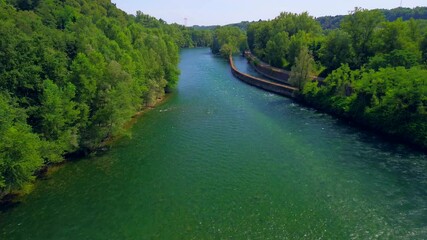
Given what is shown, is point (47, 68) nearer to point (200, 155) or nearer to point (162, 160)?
point (162, 160)

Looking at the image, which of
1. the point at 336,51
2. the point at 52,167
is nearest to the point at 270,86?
the point at 336,51

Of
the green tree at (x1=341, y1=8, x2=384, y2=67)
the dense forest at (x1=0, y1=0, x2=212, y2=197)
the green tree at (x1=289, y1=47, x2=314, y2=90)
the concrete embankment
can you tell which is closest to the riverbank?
the dense forest at (x1=0, y1=0, x2=212, y2=197)

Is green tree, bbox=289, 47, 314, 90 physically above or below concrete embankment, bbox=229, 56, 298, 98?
above

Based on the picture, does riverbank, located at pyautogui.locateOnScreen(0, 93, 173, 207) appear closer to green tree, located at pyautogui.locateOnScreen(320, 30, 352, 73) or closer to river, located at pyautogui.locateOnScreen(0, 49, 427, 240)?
river, located at pyautogui.locateOnScreen(0, 49, 427, 240)

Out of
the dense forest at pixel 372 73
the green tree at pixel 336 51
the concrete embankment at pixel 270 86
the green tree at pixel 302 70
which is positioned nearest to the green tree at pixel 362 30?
the dense forest at pixel 372 73

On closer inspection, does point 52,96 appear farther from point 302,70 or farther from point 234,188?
point 302,70

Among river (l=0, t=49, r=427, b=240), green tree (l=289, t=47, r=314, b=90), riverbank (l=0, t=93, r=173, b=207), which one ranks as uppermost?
green tree (l=289, t=47, r=314, b=90)
